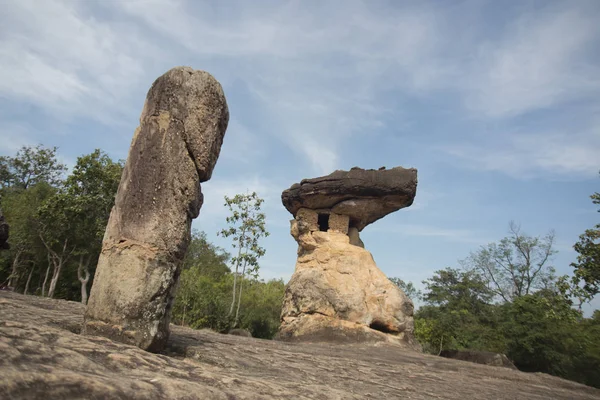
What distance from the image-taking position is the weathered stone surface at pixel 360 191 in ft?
48.8

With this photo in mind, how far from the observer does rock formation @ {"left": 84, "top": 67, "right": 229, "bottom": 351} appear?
4.27 meters

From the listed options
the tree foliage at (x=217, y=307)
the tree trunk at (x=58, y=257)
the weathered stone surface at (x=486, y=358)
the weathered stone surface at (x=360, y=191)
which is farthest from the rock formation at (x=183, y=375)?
the tree trunk at (x=58, y=257)

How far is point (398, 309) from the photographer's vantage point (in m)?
13.6

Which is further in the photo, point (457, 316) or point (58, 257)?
point (457, 316)

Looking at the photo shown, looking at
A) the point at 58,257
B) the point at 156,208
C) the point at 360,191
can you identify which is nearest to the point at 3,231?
the point at 156,208

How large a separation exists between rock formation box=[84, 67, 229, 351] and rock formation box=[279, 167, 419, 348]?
30.0 feet

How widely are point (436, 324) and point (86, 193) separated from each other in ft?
74.5

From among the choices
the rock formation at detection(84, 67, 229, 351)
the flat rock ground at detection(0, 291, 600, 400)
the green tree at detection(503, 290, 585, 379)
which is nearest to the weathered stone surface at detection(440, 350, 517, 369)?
the flat rock ground at detection(0, 291, 600, 400)

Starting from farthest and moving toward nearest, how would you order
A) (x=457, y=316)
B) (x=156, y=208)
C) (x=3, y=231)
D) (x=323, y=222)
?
(x=457, y=316) < (x=323, y=222) < (x=3, y=231) < (x=156, y=208)

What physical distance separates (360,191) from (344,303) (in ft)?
14.1

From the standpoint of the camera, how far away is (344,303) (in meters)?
13.4

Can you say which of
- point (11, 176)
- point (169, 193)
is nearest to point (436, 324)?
point (169, 193)

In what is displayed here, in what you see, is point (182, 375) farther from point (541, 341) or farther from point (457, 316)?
point (457, 316)

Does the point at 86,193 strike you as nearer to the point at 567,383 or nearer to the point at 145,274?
the point at 145,274
